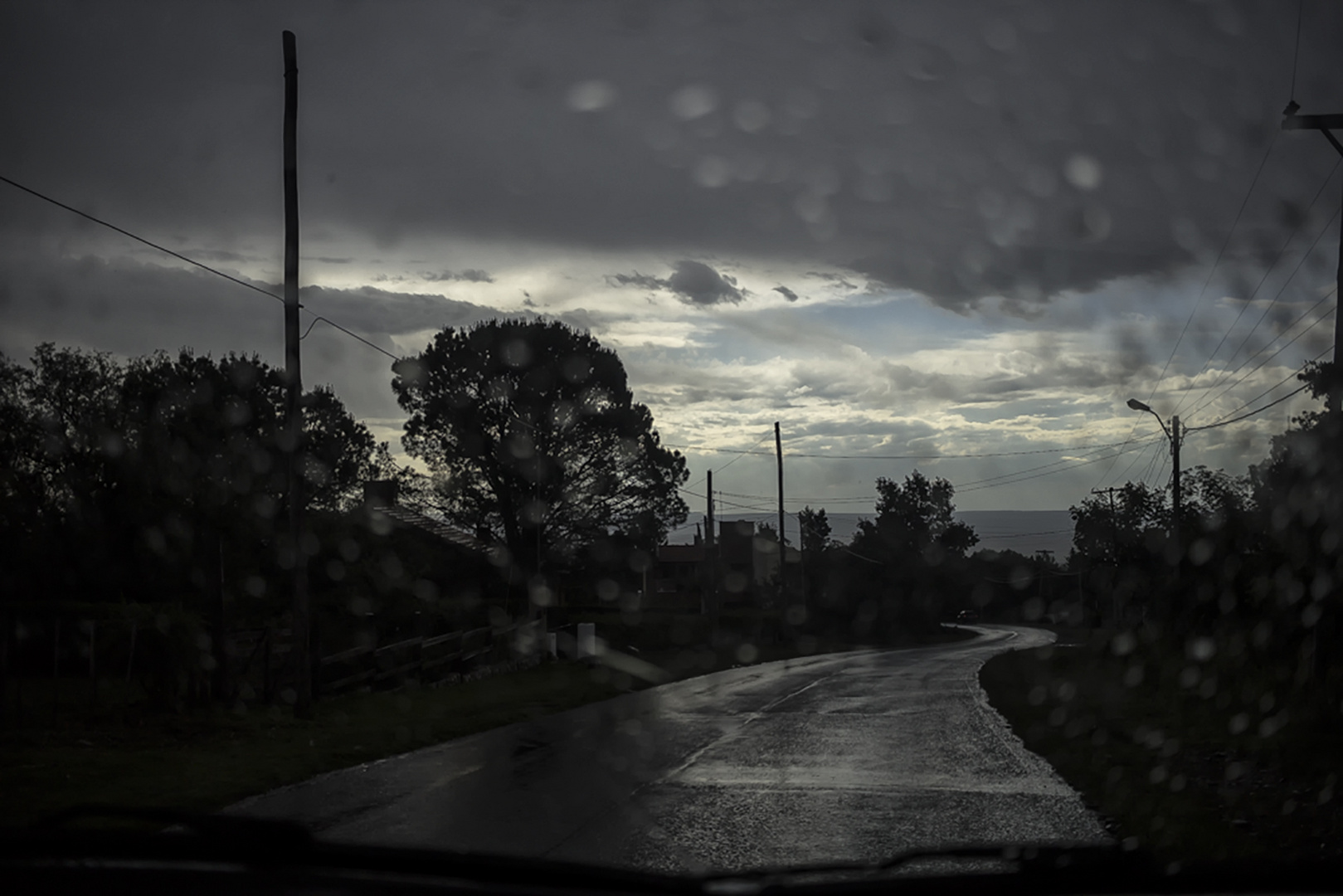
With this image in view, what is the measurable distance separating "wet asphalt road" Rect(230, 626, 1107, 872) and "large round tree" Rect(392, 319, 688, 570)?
2487cm

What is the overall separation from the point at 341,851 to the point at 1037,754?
41.2ft

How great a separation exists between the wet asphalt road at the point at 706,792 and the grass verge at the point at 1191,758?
51 centimetres

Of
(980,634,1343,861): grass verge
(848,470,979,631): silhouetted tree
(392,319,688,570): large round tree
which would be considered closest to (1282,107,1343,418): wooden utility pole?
(980,634,1343,861): grass verge

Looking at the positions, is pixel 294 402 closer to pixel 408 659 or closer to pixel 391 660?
pixel 391 660

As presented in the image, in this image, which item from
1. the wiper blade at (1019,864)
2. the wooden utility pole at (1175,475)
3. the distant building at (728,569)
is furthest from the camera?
the distant building at (728,569)

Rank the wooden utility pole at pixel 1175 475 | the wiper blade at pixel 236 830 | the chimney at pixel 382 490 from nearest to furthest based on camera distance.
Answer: the wiper blade at pixel 236 830
the wooden utility pole at pixel 1175 475
the chimney at pixel 382 490

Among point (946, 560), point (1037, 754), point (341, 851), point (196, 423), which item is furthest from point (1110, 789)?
point (946, 560)

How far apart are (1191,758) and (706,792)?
6.79m

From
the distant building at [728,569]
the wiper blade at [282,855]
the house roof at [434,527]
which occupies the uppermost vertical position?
the house roof at [434,527]

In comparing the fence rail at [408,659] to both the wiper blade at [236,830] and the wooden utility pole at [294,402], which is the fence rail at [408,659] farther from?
the wiper blade at [236,830]

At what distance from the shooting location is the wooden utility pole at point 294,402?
17.5 metres

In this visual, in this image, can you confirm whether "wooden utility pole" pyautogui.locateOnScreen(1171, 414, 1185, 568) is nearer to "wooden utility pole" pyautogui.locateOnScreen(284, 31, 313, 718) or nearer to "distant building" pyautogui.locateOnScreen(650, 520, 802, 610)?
"wooden utility pole" pyautogui.locateOnScreen(284, 31, 313, 718)

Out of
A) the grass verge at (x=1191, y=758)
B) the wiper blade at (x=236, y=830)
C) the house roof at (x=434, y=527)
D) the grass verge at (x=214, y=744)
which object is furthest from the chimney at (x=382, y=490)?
the wiper blade at (x=236, y=830)

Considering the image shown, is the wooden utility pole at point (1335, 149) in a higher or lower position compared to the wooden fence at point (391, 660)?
higher
